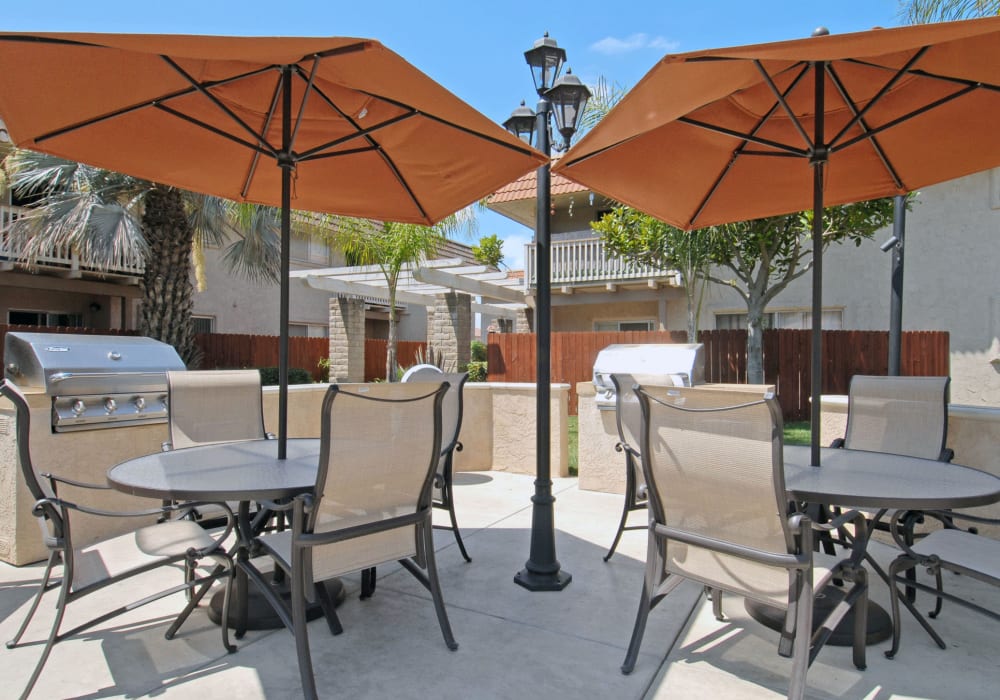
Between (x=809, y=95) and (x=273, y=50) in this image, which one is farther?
(x=809, y=95)

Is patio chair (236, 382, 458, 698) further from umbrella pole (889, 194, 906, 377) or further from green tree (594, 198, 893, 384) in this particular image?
green tree (594, 198, 893, 384)

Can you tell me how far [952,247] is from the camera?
12500mm

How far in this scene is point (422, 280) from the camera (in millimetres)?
12844

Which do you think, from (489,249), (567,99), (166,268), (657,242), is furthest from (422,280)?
(567,99)

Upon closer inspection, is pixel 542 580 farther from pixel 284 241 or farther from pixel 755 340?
pixel 755 340

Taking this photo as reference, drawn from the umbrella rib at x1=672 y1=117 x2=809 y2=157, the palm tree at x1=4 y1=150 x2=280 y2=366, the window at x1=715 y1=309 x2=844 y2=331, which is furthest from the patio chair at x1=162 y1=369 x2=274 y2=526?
the window at x1=715 y1=309 x2=844 y2=331

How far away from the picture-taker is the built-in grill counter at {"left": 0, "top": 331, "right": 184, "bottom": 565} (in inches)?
150

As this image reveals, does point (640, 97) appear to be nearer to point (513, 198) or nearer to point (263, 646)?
point (263, 646)

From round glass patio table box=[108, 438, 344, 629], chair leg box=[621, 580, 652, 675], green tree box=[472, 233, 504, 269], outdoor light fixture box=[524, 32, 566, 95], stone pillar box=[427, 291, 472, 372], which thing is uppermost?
green tree box=[472, 233, 504, 269]

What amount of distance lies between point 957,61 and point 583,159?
1880mm

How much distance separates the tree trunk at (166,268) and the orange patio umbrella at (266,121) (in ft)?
22.8

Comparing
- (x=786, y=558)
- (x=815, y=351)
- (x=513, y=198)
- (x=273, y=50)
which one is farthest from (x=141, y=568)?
(x=513, y=198)

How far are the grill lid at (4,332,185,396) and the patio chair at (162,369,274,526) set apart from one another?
684mm

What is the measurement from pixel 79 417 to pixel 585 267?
13.2 meters
